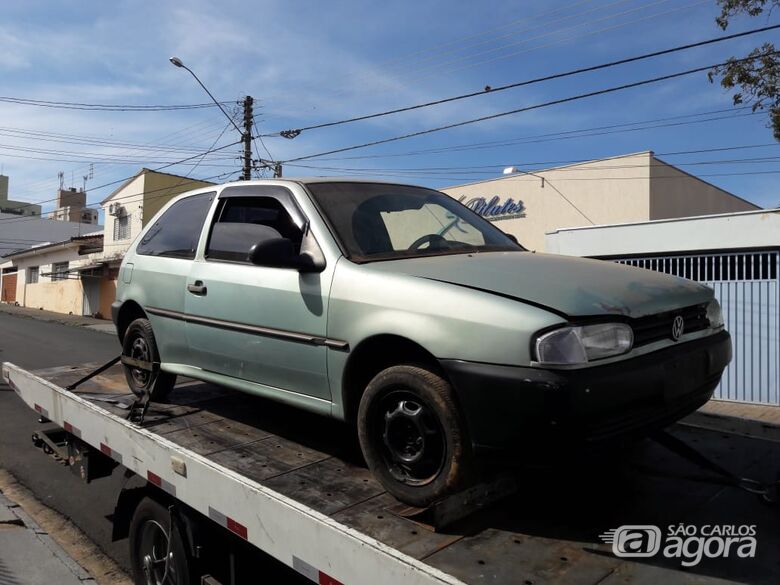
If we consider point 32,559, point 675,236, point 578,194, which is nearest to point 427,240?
point 32,559

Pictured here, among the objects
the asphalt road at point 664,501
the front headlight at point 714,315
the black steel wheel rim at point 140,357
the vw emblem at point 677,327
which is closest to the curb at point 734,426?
the asphalt road at point 664,501

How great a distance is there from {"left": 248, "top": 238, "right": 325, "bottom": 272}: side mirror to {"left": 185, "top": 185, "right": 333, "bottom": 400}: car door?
5 cm

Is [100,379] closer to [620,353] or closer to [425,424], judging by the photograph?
[425,424]

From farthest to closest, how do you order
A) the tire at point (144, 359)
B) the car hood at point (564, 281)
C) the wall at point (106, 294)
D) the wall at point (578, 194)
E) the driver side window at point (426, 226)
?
the wall at point (106, 294) < the wall at point (578, 194) < the tire at point (144, 359) < the driver side window at point (426, 226) < the car hood at point (564, 281)

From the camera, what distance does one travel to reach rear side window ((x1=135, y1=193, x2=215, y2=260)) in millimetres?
3924

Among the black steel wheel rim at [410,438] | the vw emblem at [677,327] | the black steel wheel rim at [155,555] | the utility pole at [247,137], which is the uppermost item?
the utility pole at [247,137]

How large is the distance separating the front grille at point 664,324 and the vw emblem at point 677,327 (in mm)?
14

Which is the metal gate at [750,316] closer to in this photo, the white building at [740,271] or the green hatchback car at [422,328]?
the white building at [740,271]

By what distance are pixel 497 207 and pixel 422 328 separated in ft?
65.8

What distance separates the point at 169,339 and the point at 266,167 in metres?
18.0

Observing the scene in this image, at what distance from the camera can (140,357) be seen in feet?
14.0

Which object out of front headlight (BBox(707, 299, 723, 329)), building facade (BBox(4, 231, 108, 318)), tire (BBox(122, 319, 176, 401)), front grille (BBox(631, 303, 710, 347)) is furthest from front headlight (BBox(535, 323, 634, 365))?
building facade (BBox(4, 231, 108, 318))

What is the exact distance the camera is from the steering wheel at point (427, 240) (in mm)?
3171

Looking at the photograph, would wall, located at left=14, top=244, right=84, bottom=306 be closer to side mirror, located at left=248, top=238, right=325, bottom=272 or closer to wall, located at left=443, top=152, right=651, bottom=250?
wall, located at left=443, top=152, right=651, bottom=250
